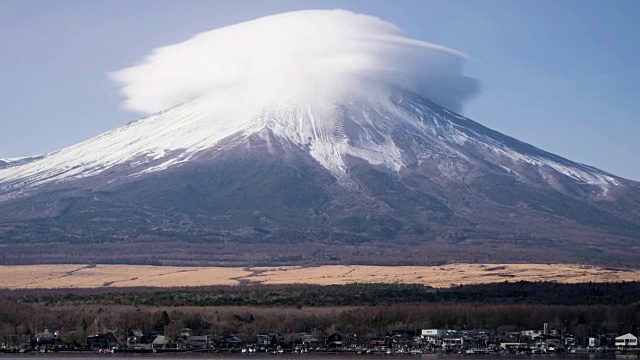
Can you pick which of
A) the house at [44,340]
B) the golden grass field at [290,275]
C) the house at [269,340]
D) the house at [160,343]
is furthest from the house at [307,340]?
the golden grass field at [290,275]

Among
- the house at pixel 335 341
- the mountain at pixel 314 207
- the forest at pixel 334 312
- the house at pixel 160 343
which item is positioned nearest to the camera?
the house at pixel 160 343

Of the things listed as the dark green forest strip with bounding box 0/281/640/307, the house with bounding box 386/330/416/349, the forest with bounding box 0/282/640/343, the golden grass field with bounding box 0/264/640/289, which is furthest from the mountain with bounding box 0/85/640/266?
the house with bounding box 386/330/416/349

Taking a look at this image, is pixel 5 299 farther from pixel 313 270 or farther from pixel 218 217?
pixel 218 217

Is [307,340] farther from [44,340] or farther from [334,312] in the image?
[44,340]

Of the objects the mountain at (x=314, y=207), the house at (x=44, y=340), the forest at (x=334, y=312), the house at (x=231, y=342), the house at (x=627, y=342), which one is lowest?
the house at (x=627, y=342)

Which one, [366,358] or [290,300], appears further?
[290,300]

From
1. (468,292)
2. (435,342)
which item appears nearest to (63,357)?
(435,342)

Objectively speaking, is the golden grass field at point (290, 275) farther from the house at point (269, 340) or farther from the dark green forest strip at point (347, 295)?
the house at point (269, 340)
